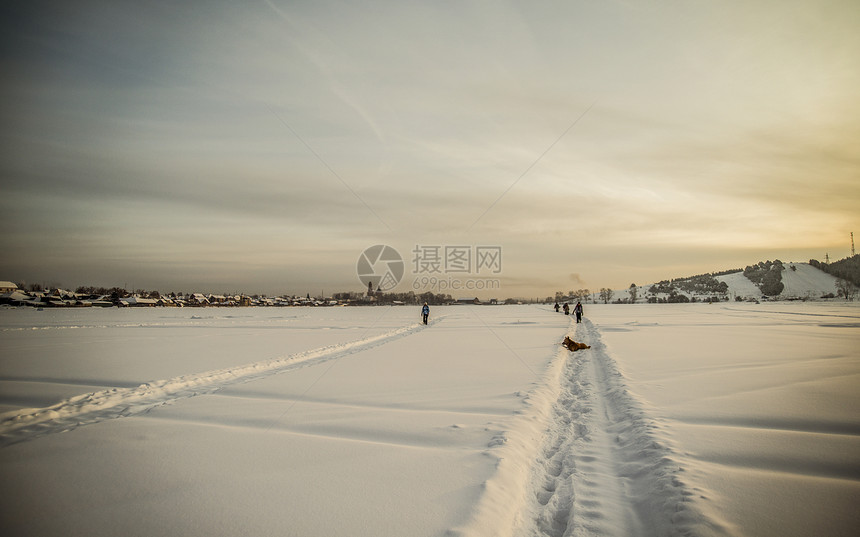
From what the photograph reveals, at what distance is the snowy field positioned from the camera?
11.3ft

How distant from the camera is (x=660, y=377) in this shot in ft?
31.4

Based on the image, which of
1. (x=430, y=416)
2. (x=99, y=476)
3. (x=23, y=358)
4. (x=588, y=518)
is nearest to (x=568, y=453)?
(x=588, y=518)

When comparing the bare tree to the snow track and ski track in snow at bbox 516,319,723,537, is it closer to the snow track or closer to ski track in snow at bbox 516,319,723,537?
ski track in snow at bbox 516,319,723,537

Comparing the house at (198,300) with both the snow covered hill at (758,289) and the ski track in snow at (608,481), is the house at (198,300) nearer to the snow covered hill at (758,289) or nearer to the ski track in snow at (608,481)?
the ski track in snow at (608,481)

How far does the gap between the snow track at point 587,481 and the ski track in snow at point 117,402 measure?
7.00 meters

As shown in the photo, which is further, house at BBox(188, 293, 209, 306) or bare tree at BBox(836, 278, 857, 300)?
house at BBox(188, 293, 209, 306)

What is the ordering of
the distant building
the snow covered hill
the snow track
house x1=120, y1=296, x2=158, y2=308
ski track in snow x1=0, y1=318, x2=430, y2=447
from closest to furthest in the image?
the snow track
ski track in snow x1=0, y1=318, x2=430, y2=447
the distant building
house x1=120, y1=296, x2=158, y2=308
the snow covered hill

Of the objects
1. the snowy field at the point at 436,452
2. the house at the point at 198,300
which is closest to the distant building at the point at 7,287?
the house at the point at 198,300

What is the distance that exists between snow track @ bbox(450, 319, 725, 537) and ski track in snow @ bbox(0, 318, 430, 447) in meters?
7.00

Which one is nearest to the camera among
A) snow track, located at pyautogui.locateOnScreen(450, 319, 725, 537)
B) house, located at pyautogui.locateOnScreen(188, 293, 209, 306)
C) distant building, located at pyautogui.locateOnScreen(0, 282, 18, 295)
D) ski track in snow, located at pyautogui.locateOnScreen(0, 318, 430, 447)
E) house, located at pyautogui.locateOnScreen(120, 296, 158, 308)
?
snow track, located at pyautogui.locateOnScreen(450, 319, 725, 537)

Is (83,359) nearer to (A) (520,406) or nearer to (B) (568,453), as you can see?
(A) (520,406)

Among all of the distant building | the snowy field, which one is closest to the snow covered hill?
the snowy field

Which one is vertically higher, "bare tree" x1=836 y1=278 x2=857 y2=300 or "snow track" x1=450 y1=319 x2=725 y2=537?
"bare tree" x1=836 y1=278 x2=857 y2=300

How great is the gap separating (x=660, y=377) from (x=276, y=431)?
363 inches
